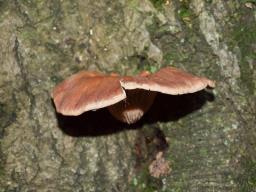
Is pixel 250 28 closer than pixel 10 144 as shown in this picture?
No

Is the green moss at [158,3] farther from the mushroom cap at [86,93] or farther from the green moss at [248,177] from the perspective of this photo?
the green moss at [248,177]

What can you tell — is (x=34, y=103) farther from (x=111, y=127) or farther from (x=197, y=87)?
(x=197, y=87)

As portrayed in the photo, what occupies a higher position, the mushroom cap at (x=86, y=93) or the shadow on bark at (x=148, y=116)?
the mushroom cap at (x=86, y=93)

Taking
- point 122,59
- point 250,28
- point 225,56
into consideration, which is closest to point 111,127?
point 122,59

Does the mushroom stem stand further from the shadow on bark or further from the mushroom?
the shadow on bark

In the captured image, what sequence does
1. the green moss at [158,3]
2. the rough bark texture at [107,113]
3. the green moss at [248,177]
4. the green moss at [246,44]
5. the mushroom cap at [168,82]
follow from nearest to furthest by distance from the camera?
the mushroom cap at [168,82] → the rough bark texture at [107,113] → the green moss at [248,177] → the green moss at [158,3] → the green moss at [246,44]

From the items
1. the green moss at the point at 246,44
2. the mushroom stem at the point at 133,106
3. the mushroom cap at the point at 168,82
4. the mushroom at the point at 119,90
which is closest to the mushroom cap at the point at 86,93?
the mushroom at the point at 119,90

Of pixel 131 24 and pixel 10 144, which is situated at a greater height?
pixel 131 24

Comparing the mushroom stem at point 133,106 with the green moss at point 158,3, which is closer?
the mushroom stem at point 133,106
